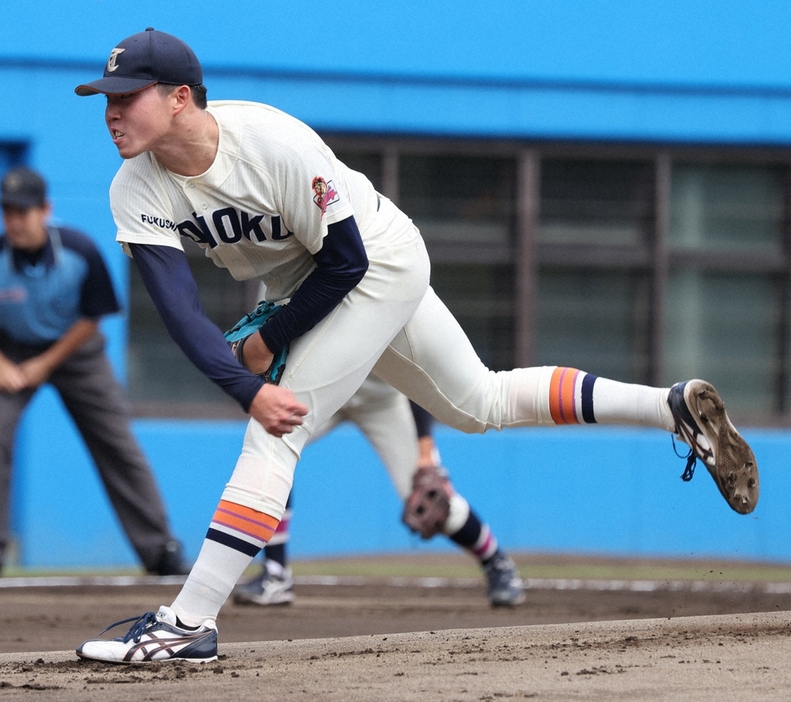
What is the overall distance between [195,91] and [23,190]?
3.45 m

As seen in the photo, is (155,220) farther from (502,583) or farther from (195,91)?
(502,583)

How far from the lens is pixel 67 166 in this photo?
9844mm

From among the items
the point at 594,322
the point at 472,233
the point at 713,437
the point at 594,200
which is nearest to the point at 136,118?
the point at 713,437

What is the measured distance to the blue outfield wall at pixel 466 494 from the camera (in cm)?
989

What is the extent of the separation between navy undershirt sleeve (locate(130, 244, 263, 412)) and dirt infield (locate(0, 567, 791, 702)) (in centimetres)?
86

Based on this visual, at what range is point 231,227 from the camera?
442 centimetres

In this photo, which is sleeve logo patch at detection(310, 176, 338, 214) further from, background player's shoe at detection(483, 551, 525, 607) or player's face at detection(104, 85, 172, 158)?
background player's shoe at detection(483, 551, 525, 607)

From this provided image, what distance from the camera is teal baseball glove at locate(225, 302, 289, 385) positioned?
15.1 ft

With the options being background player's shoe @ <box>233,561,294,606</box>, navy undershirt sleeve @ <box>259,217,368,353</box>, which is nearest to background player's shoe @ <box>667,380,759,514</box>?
navy undershirt sleeve @ <box>259,217,368,353</box>

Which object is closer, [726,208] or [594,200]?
[594,200]

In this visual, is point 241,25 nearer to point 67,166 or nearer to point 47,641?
point 67,166

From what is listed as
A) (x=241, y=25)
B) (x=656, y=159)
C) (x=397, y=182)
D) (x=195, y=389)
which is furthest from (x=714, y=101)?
(x=195, y=389)

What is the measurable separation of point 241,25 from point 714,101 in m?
3.60

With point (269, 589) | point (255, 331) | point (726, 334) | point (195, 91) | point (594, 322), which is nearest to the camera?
point (195, 91)
